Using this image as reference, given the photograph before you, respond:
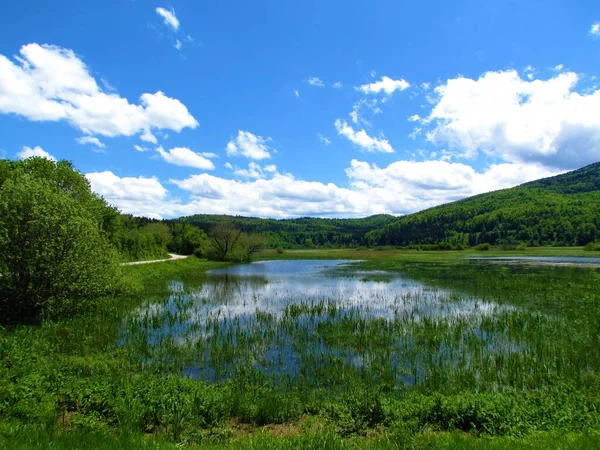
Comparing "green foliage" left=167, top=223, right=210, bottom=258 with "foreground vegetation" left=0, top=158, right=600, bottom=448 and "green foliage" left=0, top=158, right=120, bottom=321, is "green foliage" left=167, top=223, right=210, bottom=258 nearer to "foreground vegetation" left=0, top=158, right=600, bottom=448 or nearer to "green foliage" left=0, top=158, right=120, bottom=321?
A: "foreground vegetation" left=0, top=158, right=600, bottom=448

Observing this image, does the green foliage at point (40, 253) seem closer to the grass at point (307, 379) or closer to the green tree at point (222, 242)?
the grass at point (307, 379)

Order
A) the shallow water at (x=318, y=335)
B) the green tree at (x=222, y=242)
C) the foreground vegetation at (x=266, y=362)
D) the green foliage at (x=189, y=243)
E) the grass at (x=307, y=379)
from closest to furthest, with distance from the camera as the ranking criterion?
the grass at (x=307, y=379)
the foreground vegetation at (x=266, y=362)
the shallow water at (x=318, y=335)
the green tree at (x=222, y=242)
the green foliage at (x=189, y=243)

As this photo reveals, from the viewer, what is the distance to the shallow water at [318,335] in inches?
516

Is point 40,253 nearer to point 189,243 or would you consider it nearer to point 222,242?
point 222,242

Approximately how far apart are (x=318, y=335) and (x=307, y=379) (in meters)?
5.30

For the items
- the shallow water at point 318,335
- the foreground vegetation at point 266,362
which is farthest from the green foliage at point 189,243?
the shallow water at point 318,335

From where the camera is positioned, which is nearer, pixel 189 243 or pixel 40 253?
pixel 40 253

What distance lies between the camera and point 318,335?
17.1 m

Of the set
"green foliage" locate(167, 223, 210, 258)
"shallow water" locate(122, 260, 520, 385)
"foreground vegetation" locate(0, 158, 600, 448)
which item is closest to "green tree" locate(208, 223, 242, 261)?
"green foliage" locate(167, 223, 210, 258)

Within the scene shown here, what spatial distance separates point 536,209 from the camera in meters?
175

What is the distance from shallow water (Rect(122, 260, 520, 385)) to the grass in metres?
0.10

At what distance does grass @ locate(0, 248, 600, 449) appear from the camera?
25.2ft

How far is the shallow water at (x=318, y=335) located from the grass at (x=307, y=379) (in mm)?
98

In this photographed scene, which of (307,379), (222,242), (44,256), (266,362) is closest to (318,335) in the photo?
(266,362)
